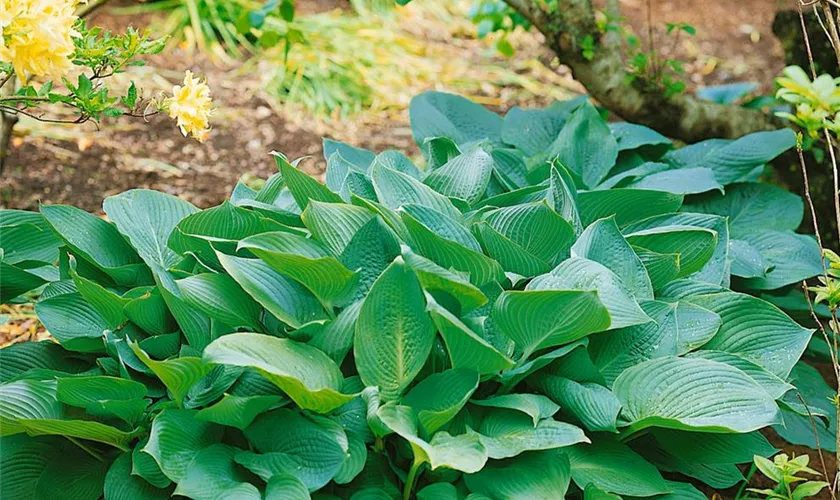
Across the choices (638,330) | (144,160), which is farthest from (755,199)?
(144,160)

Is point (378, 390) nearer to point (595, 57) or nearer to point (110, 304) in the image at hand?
point (110, 304)

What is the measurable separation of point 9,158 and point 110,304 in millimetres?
2234

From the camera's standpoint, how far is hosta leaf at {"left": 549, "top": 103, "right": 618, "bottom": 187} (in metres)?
2.74

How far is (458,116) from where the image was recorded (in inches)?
119

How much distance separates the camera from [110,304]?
1.93m

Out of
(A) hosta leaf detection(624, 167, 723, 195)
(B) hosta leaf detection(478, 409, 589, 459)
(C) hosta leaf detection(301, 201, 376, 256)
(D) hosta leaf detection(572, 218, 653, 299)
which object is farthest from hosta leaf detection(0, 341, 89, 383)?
(A) hosta leaf detection(624, 167, 723, 195)

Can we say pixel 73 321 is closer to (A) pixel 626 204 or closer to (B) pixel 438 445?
(B) pixel 438 445

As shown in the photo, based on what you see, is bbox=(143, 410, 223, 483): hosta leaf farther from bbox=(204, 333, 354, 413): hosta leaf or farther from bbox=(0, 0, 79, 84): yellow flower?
bbox=(0, 0, 79, 84): yellow flower

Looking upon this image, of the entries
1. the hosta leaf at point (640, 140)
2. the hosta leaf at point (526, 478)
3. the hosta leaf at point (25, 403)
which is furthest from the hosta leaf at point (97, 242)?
the hosta leaf at point (640, 140)

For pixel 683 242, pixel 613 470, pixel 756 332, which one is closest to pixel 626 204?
pixel 683 242

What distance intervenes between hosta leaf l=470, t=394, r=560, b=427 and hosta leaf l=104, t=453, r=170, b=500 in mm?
648

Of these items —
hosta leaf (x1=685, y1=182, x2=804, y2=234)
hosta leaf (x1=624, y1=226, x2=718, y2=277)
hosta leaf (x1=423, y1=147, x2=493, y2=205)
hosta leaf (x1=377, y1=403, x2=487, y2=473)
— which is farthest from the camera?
hosta leaf (x1=685, y1=182, x2=804, y2=234)

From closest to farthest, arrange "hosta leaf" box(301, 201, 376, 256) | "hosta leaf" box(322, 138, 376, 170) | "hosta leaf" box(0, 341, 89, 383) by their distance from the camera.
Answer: "hosta leaf" box(301, 201, 376, 256), "hosta leaf" box(0, 341, 89, 383), "hosta leaf" box(322, 138, 376, 170)

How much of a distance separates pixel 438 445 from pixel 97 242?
101 centimetres
